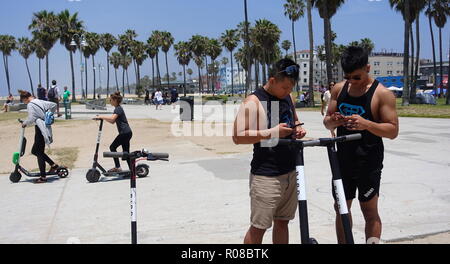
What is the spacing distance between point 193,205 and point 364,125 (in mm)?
3424

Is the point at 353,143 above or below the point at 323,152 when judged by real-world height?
above

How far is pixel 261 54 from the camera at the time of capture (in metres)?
80.1

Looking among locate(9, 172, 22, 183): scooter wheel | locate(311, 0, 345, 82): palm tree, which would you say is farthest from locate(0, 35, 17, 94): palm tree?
locate(9, 172, 22, 183): scooter wheel

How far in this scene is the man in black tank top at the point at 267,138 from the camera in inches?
132

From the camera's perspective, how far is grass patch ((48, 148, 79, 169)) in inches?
426

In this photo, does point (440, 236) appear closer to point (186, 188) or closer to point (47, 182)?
point (186, 188)

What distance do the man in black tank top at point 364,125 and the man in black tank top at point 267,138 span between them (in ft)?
1.44

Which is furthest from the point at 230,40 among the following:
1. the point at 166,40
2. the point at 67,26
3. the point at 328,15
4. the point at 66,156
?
the point at 66,156

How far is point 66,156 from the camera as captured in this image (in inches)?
471

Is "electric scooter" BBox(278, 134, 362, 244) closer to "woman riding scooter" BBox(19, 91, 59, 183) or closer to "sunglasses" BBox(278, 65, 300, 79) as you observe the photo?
"sunglasses" BBox(278, 65, 300, 79)

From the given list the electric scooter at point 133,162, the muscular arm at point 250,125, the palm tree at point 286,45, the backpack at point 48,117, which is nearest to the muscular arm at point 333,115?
Answer: the muscular arm at point 250,125

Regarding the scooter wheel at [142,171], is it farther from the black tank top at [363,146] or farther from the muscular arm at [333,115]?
the black tank top at [363,146]
